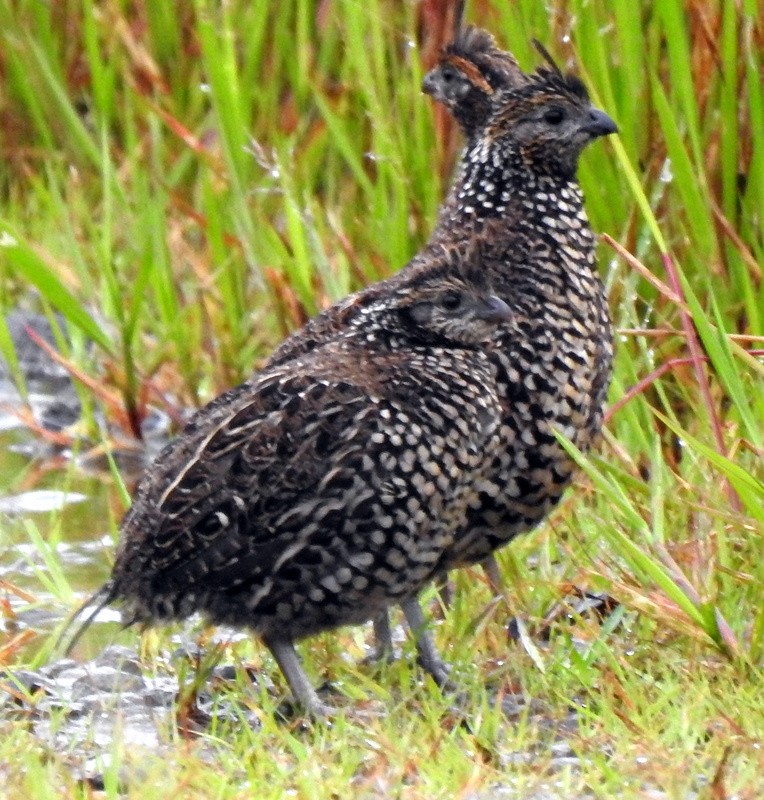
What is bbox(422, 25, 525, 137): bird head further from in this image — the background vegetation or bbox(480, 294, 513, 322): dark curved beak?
bbox(480, 294, 513, 322): dark curved beak

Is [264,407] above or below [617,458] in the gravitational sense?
above

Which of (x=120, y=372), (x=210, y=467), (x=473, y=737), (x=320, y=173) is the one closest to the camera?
(x=473, y=737)

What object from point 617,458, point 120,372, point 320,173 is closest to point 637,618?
point 617,458

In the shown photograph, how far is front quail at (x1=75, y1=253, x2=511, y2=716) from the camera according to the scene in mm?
4613

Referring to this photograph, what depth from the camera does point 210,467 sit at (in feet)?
15.7

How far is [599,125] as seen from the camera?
17.8ft

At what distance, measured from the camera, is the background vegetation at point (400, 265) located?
426cm

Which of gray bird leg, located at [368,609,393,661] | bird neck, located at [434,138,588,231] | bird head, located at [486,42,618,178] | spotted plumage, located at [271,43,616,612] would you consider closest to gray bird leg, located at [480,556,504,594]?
spotted plumage, located at [271,43,616,612]

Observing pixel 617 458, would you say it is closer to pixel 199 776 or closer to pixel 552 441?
pixel 552 441

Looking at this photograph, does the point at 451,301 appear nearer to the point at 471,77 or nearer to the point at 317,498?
the point at 317,498

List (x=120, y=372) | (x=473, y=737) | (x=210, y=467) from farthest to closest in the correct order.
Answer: (x=120, y=372) → (x=210, y=467) → (x=473, y=737)

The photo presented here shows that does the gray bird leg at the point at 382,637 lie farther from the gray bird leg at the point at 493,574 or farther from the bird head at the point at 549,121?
the bird head at the point at 549,121

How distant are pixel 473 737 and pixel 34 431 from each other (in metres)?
3.48

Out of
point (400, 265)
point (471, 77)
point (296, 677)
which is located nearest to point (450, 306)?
point (296, 677)
